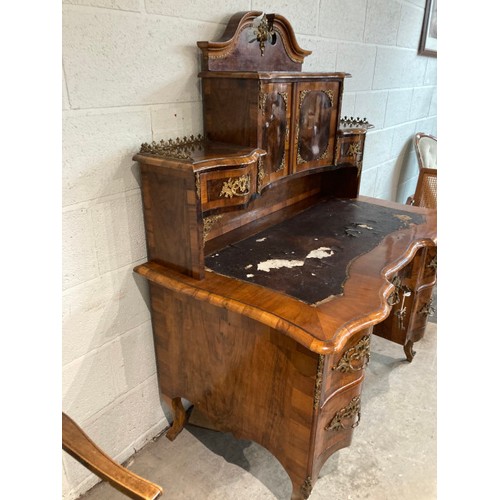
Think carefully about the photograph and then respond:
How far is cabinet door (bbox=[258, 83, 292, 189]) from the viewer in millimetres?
1233

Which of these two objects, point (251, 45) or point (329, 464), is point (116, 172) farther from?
point (329, 464)

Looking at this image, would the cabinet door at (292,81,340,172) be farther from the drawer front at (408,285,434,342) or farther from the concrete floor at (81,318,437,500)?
the concrete floor at (81,318,437,500)

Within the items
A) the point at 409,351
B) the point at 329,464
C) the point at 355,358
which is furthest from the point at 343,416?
the point at 409,351

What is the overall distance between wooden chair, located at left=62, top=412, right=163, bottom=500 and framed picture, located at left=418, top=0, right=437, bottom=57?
298cm

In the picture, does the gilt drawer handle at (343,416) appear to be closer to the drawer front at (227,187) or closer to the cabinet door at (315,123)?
the drawer front at (227,187)

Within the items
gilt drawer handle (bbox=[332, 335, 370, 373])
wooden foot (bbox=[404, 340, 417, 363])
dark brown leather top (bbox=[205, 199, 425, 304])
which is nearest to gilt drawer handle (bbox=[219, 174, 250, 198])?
dark brown leather top (bbox=[205, 199, 425, 304])

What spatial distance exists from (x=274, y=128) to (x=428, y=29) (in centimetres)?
209

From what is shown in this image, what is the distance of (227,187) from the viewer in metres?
1.15

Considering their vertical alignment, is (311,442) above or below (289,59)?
below
